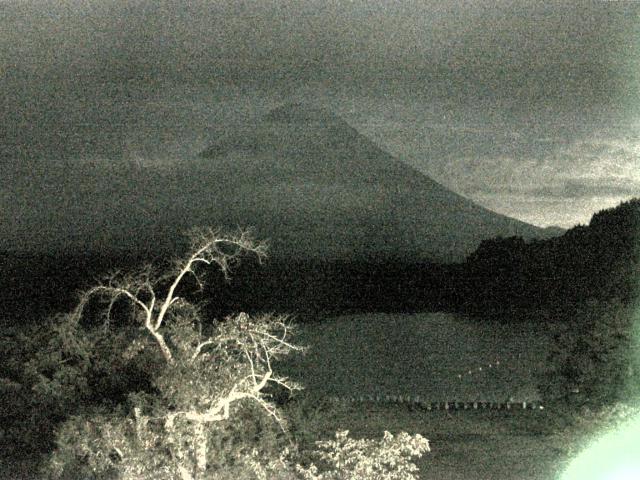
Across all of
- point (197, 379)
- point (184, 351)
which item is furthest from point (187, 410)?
point (184, 351)

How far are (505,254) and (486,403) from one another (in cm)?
895

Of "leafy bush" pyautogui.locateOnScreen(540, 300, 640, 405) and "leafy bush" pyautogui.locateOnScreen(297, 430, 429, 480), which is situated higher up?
"leafy bush" pyautogui.locateOnScreen(540, 300, 640, 405)

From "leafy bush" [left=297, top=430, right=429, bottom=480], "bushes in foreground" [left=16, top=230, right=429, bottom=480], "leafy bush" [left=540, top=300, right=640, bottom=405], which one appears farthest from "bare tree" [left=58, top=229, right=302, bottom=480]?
"leafy bush" [left=540, top=300, right=640, bottom=405]

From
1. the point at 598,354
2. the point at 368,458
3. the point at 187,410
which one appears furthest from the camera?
the point at 598,354

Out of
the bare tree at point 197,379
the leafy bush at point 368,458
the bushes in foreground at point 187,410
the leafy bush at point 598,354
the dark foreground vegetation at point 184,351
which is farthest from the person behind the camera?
the leafy bush at point 598,354

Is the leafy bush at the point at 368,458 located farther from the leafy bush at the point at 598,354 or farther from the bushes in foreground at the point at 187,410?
the leafy bush at the point at 598,354

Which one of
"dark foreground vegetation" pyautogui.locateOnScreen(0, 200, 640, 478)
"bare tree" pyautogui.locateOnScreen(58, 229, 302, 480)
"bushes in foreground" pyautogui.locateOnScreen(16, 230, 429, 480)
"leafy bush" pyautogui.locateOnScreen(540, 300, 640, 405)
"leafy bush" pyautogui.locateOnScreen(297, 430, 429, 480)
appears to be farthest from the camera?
"leafy bush" pyautogui.locateOnScreen(540, 300, 640, 405)

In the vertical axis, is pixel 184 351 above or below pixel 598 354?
above

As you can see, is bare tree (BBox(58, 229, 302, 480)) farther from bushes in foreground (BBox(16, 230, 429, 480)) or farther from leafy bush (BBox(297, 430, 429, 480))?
leafy bush (BBox(297, 430, 429, 480))

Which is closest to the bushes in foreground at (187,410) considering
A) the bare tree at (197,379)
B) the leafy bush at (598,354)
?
the bare tree at (197,379)

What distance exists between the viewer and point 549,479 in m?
8.99

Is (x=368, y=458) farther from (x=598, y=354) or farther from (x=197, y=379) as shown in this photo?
(x=598, y=354)

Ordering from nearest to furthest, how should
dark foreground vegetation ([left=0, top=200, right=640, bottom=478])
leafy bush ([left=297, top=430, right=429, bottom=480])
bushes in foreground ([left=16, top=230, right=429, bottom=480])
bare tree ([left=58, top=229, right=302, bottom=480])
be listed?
bare tree ([left=58, top=229, right=302, bottom=480]), bushes in foreground ([left=16, top=230, right=429, bottom=480]), leafy bush ([left=297, top=430, right=429, bottom=480]), dark foreground vegetation ([left=0, top=200, right=640, bottom=478])

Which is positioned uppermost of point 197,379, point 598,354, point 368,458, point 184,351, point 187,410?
→ point 184,351
